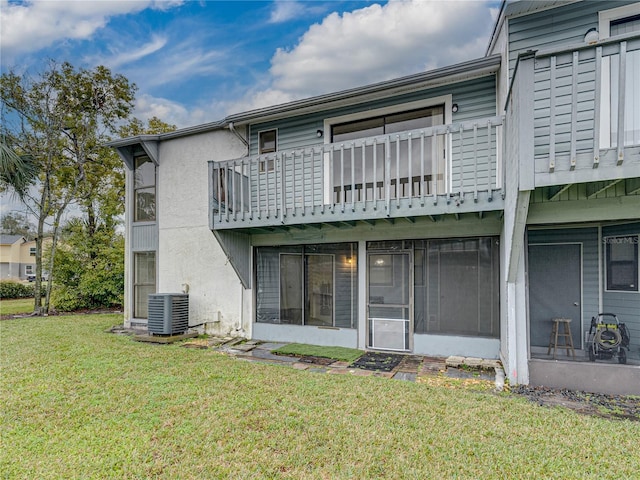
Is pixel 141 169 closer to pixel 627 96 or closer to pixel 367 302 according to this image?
pixel 367 302

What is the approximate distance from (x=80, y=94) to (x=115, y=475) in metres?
14.5

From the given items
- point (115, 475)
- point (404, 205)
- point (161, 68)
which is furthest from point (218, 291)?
point (161, 68)

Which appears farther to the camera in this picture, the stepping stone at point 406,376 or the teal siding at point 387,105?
the teal siding at point 387,105

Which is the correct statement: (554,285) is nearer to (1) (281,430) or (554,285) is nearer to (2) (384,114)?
(2) (384,114)

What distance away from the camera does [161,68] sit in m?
13.2

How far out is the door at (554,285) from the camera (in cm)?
525

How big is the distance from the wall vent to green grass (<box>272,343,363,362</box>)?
8.63ft

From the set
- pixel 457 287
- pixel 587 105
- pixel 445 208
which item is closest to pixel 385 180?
pixel 445 208

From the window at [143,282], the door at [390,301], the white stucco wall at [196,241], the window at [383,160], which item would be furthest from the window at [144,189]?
the door at [390,301]

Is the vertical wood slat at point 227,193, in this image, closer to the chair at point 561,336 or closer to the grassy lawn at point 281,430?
the grassy lawn at point 281,430

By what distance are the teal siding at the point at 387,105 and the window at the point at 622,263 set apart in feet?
9.29

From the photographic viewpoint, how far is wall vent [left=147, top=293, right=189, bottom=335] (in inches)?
305

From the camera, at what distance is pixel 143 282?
9.84 meters

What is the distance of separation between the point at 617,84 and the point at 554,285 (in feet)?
9.53
